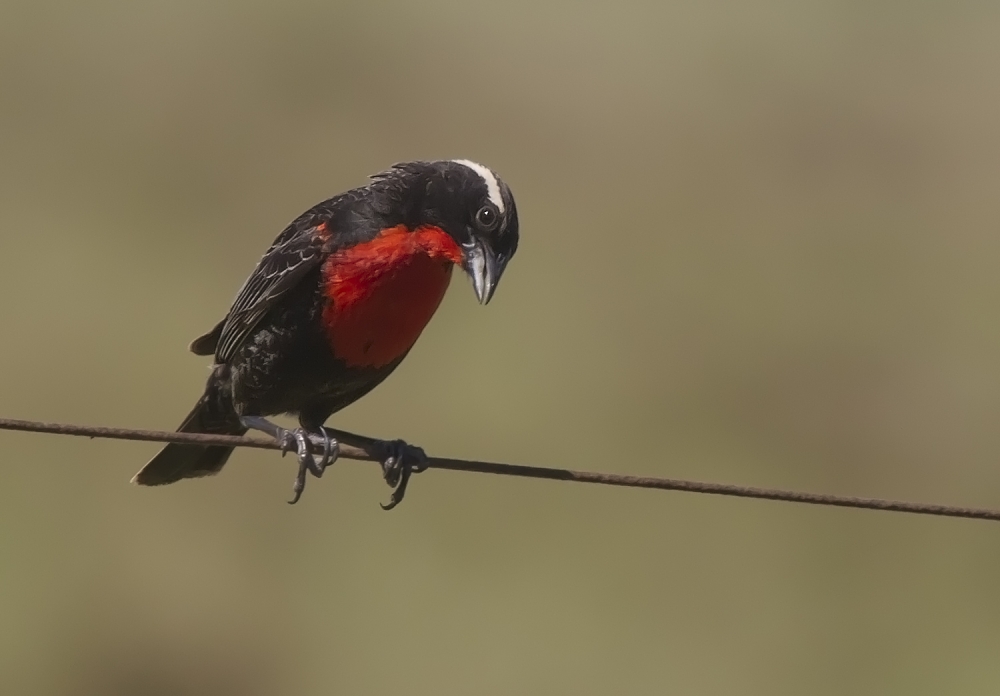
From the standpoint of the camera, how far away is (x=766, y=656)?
10.5 m

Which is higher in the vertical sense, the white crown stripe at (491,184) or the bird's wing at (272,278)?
the white crown stripe at (491,184)

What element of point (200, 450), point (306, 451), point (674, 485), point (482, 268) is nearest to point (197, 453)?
point (200, 450)

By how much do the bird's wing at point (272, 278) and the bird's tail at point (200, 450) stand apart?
33 cm

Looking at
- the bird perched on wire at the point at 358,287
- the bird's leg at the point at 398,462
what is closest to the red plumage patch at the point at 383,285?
the bird perched on wire at the point at 358,287

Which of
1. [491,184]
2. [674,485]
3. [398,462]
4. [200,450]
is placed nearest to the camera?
[674,485]

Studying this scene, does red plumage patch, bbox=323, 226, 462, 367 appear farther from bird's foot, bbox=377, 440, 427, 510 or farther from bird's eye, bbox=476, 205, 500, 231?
bird's foot, bbox=377, 440, 427, 510

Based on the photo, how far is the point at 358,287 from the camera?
4.74m

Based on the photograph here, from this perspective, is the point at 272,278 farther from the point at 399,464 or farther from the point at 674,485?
the point at 674,485

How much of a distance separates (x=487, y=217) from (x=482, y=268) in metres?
0.18

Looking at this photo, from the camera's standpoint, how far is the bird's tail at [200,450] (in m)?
5.61

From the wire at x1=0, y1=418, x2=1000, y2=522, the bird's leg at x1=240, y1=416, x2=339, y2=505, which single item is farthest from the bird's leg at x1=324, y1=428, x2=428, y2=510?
the wire at x1=0, y1=418, x2=1000, y2=522

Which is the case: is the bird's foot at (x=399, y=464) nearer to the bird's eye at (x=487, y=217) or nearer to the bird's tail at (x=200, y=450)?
the bird's tail at (x=200, y=450)

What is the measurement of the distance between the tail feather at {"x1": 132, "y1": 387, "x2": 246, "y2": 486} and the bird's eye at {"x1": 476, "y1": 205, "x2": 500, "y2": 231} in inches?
59.0

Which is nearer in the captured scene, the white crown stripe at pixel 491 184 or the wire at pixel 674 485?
the wire at pixel 674 485
